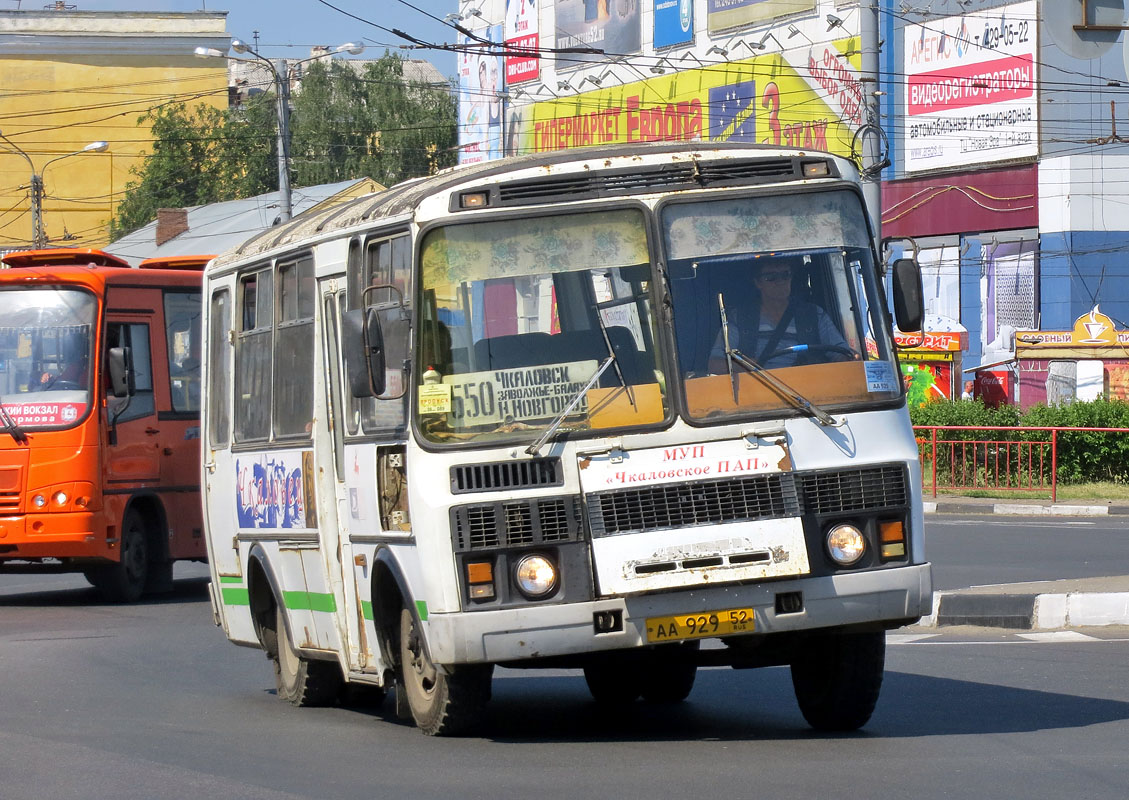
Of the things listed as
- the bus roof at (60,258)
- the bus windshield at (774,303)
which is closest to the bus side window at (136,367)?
the bus roof at (60,258)

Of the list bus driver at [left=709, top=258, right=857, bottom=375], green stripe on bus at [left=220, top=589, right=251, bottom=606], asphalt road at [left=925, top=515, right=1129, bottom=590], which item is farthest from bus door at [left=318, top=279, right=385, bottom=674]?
asphalt road at [left=925, top=515, right=1129, bottom=590]

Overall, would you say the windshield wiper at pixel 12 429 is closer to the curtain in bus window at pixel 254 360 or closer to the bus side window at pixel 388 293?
the curtain in bus window at pixel 254 360

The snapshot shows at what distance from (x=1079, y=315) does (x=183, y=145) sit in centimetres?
4244

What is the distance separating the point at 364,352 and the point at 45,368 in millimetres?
Result: 9545

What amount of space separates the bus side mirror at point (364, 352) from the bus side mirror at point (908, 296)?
2.22 m

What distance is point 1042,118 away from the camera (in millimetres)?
43812

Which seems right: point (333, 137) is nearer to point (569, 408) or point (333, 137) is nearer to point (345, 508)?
point (345, 508)

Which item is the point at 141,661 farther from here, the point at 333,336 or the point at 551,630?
the point at 551,630

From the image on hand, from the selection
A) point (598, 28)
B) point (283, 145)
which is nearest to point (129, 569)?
point (283, 145)

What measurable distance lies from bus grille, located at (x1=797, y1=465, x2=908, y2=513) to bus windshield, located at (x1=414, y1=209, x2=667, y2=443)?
2.30ft

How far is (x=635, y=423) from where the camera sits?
7.70m

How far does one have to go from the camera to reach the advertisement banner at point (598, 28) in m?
57.2

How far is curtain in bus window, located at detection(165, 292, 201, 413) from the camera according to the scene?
57.4ft

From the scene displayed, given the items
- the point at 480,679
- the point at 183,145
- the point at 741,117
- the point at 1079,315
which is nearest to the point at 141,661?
the point at 480,679
